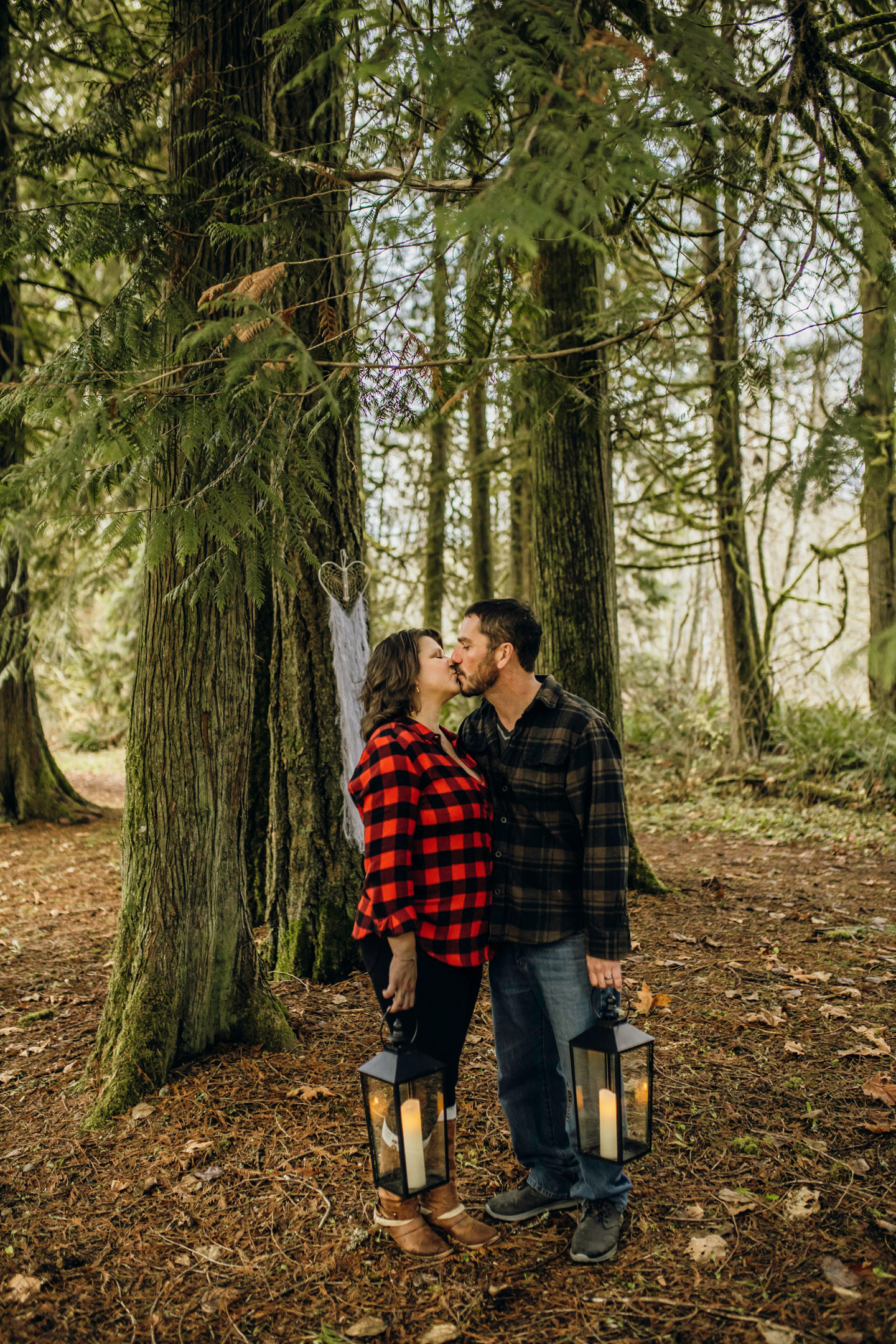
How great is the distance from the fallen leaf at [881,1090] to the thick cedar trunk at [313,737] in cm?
264

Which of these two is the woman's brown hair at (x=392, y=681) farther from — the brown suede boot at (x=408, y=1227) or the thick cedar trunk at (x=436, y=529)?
the thick cedar trunk at (x=436, y=529)

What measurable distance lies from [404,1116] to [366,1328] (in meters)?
0.55

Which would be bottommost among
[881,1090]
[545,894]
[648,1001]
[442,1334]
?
[442,1334]

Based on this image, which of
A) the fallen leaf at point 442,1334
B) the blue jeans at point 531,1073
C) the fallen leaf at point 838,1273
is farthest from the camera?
the blue jeans at point 531,1073

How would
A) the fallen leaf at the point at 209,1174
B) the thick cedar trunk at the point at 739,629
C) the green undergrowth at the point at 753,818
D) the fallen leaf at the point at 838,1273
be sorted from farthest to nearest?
the thick cedar trunk at the point at 739,629 < the green undergrowth at the point at 753,818 < the fallen leaf at the point at 209,1174 < the fallen leaf at the point at 838,1273

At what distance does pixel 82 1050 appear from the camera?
420cm

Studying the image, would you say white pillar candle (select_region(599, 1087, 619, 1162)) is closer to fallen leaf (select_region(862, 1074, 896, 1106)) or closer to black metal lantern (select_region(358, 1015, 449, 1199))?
black metal lantern (select_region(358, 1015, 449, 1199))

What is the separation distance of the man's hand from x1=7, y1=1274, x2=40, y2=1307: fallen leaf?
194 centimetres

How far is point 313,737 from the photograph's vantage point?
5.07 m

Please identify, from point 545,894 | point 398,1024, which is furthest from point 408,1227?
point 545,894

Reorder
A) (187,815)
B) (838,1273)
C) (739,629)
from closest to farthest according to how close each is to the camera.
→ (838,1273)
(187,815)
(739,629)

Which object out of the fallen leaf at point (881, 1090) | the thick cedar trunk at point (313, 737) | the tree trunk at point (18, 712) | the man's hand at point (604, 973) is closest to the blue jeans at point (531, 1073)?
the man's hand at point (604, 973)

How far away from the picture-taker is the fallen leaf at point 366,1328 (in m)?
2.47

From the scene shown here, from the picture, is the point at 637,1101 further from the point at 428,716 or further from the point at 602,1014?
the point at 428,716
